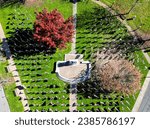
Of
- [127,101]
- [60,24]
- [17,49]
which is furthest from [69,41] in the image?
[127,101]

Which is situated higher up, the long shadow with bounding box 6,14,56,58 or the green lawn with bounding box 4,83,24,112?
the long shadow with bounding box 6,14,56,58

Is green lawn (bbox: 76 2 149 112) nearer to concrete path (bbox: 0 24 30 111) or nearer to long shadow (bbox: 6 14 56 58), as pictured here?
long shadow (bbox: 6 14 56 58)

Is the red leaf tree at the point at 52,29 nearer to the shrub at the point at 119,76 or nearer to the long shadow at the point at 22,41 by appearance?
the long shadow at the point at 22,41

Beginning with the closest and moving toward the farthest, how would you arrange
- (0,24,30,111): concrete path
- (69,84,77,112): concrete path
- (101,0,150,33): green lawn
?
(69,84,77,112): concrete path
(0,24,30,111): concrete path
(101,0,150,33): green lawn

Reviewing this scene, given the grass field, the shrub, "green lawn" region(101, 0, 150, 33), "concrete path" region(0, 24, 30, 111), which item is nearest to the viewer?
the grass field

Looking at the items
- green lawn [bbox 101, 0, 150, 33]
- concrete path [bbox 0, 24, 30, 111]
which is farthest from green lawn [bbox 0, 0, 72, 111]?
green lawn [bbox 101, 0, 150, 33]

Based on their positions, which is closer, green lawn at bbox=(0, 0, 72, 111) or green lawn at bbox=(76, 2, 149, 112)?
green lawn at bbox=(76, 2, 149, 112)
